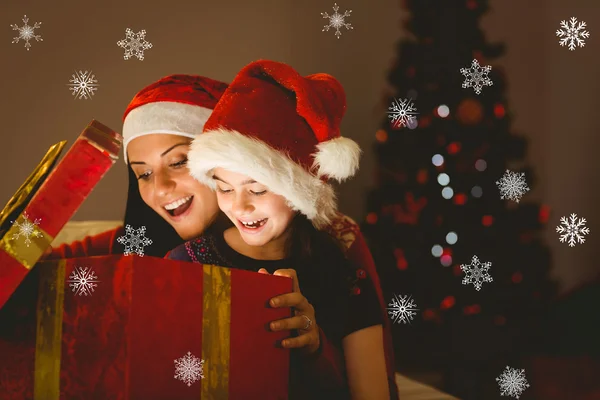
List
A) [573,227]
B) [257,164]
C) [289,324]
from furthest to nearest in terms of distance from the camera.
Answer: [573,227] < [257,164] < [289,324]

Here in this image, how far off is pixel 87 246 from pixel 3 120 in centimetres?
33

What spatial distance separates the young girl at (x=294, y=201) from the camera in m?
0.94

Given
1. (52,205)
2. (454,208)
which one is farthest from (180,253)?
(454,208)

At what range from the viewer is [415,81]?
1.39 metres

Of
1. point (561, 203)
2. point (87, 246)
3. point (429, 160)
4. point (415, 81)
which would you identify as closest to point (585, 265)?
point (561, 203)

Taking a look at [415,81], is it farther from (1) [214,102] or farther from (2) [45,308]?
(2) [45,308]

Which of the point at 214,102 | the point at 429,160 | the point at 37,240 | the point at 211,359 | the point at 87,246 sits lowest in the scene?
the point at 211,359

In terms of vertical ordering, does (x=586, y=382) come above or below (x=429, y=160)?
below

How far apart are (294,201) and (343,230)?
275 mm
